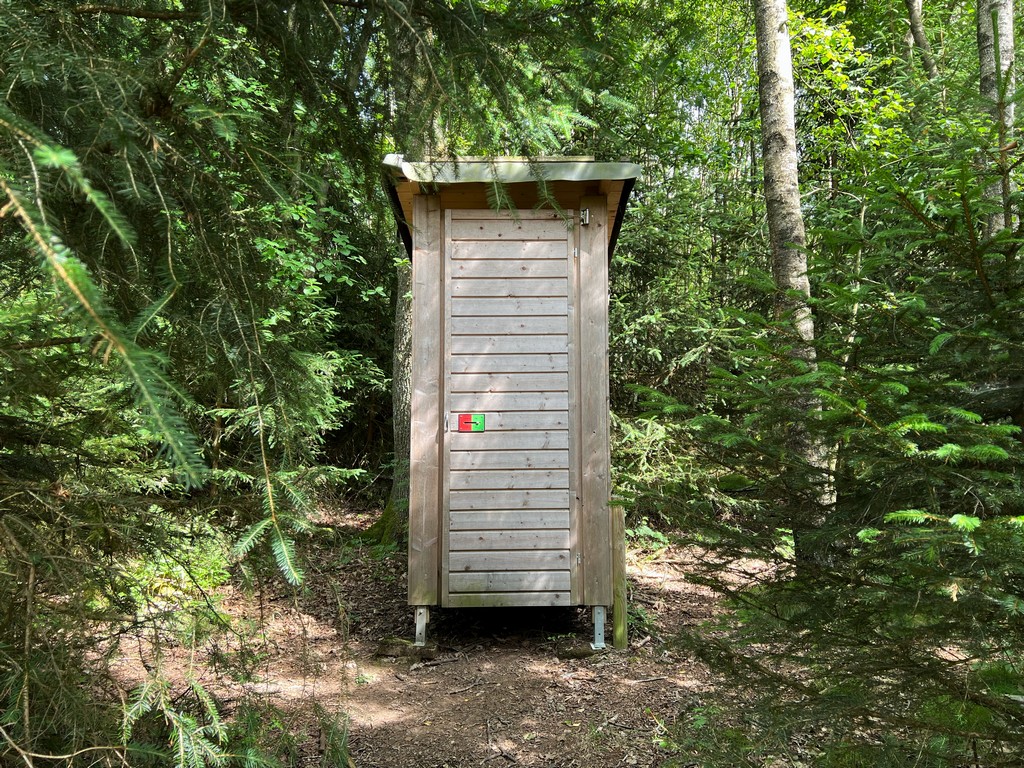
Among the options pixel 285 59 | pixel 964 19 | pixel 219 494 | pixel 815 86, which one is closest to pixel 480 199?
pixel 285 59

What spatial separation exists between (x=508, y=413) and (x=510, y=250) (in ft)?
3.41

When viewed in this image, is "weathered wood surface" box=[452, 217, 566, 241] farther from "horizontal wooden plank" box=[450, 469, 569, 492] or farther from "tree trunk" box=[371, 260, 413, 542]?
"tree trunk" box=[371, 260, 413, 542]

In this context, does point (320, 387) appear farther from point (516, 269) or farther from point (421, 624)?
point (421, 624)

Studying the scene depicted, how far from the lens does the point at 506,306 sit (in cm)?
443

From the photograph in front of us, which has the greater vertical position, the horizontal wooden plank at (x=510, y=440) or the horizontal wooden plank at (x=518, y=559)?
the horizontal wooden plank at (x=510, y=440)

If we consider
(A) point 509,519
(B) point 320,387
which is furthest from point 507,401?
(B) point 320,387

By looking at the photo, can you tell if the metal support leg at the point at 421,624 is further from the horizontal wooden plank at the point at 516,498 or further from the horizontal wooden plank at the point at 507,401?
the horizontal wooden plank at the point at 507,401

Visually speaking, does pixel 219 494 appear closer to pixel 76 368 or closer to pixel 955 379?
pixel 76 368

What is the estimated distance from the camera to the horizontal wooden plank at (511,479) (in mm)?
4320

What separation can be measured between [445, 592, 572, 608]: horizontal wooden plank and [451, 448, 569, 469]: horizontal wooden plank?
776 mm

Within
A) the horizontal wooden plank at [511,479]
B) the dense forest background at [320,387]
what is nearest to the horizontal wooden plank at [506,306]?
the horizontal wooden plank at [511,479]

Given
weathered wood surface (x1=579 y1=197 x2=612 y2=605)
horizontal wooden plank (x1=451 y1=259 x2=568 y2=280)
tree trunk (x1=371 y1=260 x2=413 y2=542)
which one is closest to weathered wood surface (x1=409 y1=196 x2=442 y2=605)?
horizontal wooden plank (x1=451 y1=259 x2=568 y2=280)

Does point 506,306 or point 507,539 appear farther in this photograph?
point 506,306

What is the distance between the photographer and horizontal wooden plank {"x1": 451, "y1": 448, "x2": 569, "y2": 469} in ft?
14.2
